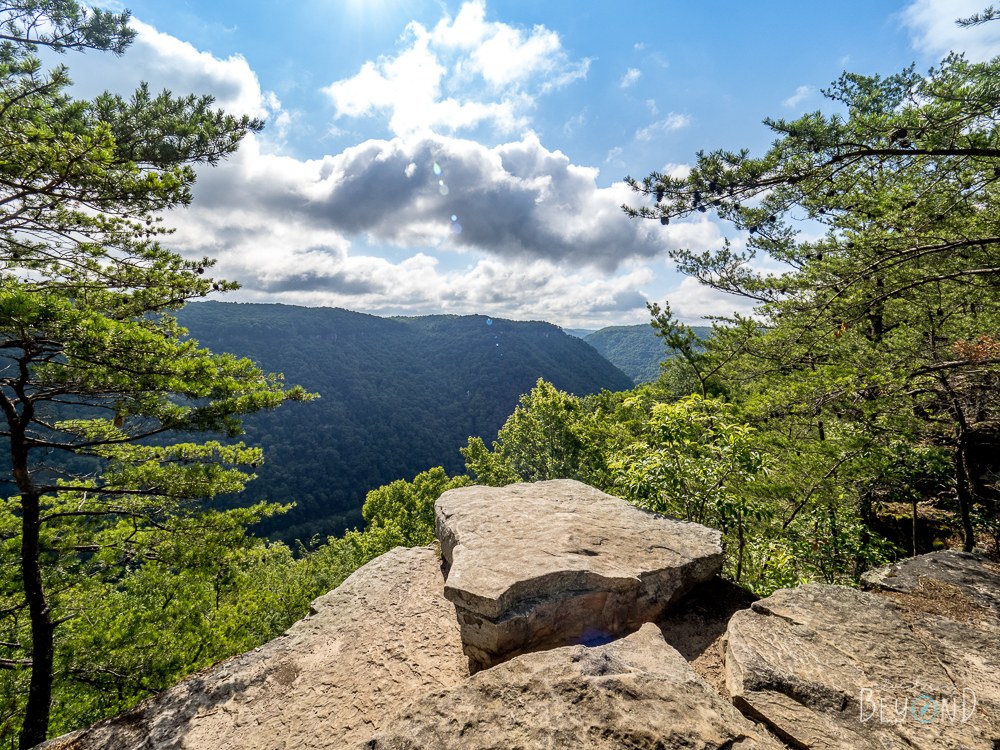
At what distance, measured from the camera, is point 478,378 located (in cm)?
16500

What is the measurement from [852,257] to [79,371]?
505 inches

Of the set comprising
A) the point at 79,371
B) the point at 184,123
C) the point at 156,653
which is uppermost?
the point at 184,123

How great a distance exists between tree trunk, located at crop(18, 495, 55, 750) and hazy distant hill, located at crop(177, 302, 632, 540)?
293 feet

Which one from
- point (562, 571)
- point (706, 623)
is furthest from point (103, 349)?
point (706, 623)

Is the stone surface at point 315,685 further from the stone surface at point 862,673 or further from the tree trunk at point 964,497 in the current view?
the tree trunk at point 964,497

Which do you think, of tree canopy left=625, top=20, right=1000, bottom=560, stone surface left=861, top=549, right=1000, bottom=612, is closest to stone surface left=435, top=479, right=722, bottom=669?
stone surface left=861, top=549, right=1000, bottom=612

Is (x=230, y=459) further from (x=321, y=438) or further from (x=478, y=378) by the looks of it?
(x=478, y=378)

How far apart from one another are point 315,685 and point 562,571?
2953mm

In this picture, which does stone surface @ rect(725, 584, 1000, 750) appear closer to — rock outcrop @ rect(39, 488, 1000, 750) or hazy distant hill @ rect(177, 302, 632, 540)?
rock outcrop @ rect(39, 488, 1000, 750)

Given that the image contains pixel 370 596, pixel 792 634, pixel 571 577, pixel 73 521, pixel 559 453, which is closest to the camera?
pixel 792 634

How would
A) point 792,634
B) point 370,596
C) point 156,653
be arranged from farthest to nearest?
point 156,653, point 370,596, point 792,634

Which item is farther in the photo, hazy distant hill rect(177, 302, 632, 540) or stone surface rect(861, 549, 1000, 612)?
hazy distant hill rect(177, 302, 632, 540)

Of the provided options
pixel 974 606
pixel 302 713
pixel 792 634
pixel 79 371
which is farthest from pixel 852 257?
pixel 79 371

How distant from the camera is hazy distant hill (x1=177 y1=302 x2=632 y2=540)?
98.5 metres
